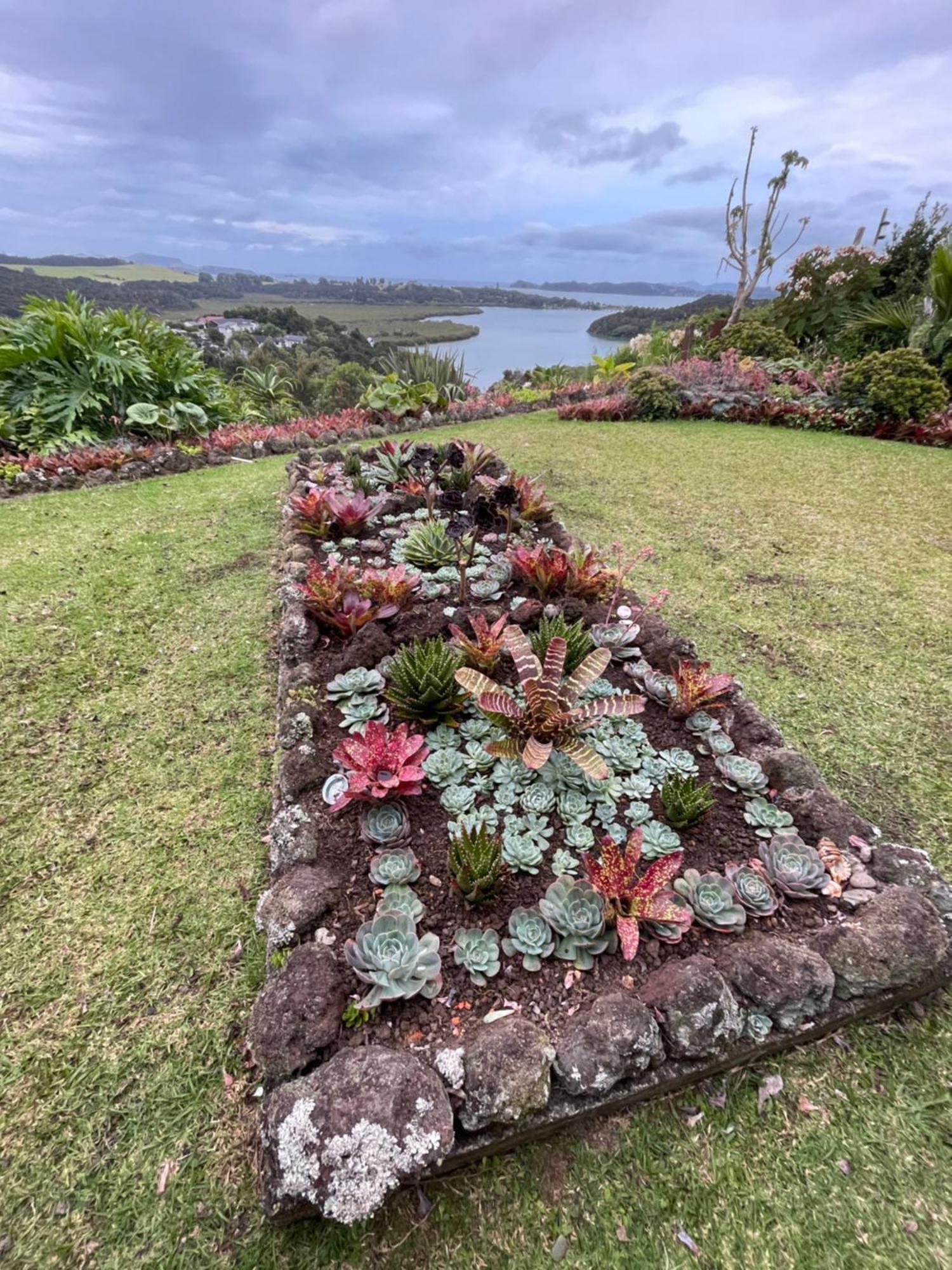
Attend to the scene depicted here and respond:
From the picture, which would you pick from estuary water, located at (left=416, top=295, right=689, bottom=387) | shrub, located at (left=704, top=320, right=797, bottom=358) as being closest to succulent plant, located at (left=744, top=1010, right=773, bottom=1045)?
estuary water, located at (left=416, top=295, right=689, bottom=387)

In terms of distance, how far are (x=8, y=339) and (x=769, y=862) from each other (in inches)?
322

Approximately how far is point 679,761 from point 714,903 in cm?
55

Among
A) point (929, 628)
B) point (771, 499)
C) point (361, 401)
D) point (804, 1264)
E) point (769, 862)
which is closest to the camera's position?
point (804, 1264)

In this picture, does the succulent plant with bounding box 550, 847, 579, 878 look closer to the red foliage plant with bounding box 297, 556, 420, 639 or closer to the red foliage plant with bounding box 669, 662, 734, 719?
the red foliage plant with bounding box 669, 662, 734, 719

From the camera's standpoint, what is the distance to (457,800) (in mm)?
1849

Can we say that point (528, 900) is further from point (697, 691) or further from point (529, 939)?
point (697, 691)

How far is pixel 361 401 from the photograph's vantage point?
7738 mm

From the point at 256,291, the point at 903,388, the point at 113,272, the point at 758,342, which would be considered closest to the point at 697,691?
the point at 903,388

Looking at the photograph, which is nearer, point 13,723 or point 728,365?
point 13,723

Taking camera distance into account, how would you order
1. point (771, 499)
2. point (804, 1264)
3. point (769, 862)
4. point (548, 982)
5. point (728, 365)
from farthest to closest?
point (728, 365)
point (771, 499)
point (769, 862)
point (548, 982)
point (804, 1264)

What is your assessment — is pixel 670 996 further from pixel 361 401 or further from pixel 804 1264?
pixel 361 401

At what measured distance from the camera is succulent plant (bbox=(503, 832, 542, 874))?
5.42 feet

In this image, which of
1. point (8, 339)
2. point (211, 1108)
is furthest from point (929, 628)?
point (8, 339)

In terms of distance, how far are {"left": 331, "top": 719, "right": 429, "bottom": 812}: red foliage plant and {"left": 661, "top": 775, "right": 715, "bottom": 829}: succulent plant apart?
829mm
